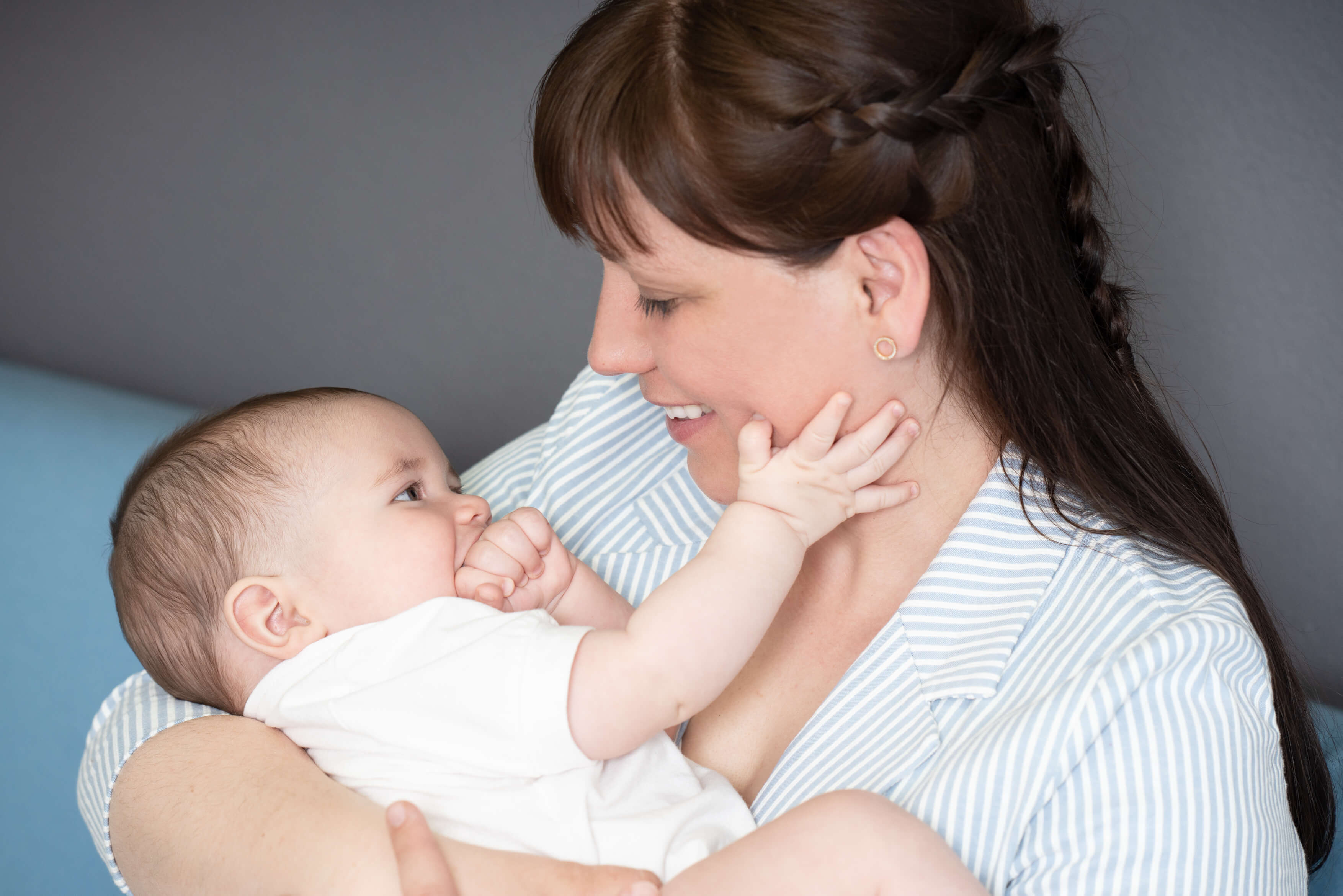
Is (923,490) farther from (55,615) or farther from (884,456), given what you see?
(55,615)

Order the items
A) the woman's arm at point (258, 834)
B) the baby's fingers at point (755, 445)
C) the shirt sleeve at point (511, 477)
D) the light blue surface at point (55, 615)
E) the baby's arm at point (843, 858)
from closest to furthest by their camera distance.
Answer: the baby's arm at point (843, 858), the woman's arm at point (258, 834), the baby's fingers at point (755, 445), the shirt sleeve at point (511, 477), the light blue surface at point (55, 615)

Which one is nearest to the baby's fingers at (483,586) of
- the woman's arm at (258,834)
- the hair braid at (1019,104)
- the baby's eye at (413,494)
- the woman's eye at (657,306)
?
the baby's eye at (413,494)

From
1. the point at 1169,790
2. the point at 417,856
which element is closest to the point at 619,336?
the point at 417,856

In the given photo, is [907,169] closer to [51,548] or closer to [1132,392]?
[1132,392]

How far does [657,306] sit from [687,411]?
0.88 feet

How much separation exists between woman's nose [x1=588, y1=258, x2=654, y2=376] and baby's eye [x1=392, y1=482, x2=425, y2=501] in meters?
0.29

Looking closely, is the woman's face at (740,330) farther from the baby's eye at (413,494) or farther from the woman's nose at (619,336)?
the baby's eye at (413,494)

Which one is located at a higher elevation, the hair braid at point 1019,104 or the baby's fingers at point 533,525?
the hair braid at point 1019,104

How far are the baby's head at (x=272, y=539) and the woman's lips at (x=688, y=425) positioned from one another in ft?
1.02

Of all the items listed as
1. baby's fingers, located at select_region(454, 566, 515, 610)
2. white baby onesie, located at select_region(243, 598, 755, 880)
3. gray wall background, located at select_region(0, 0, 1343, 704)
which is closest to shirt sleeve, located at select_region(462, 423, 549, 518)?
baby's fingers, located at select_region(454, 566, 515, 610)

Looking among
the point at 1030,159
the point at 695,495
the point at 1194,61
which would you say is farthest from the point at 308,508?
the point at 1194,61

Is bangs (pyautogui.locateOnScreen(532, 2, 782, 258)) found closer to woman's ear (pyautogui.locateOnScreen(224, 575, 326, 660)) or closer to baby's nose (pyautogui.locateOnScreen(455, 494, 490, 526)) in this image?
baby's nose (pyautogui.locateOnScreen(455, 494, 490, 526))

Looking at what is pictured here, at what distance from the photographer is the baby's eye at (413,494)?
4.81 feet

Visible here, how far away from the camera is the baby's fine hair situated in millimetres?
1360
